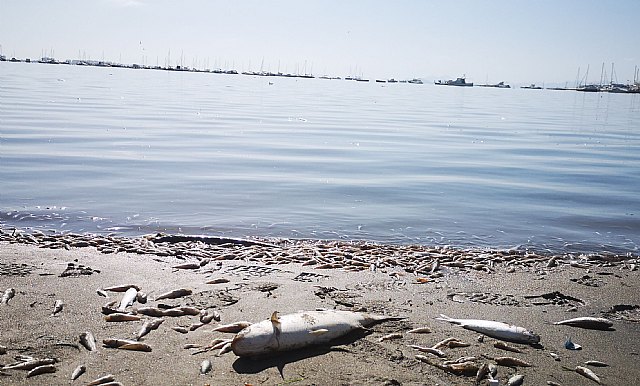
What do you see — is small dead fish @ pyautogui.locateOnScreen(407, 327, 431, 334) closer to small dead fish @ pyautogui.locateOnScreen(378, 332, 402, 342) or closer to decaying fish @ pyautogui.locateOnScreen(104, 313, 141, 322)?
small dead fish @ pyautogui.locateOnScreen(378, 332, 402, 342)

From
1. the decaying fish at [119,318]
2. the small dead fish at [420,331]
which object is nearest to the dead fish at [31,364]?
the decaying fish at [119,318]

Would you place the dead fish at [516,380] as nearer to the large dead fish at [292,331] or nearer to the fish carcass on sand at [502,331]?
the fish carcass on sand at [502,331]

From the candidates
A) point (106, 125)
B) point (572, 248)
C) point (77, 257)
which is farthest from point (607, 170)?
point (106, 125)

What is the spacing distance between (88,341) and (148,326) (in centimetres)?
60

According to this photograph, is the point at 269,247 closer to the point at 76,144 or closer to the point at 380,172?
the point at 380,172

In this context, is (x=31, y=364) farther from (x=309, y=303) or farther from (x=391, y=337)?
(x=391, y=337)

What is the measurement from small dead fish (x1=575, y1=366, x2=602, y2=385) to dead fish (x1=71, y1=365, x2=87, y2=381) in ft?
14.4

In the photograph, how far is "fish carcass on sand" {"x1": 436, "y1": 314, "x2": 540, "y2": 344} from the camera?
18.7ft

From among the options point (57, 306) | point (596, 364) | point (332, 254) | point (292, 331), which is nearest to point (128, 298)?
point (57, 306)

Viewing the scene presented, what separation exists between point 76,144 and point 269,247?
1558 cm

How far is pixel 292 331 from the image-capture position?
16.9 ft

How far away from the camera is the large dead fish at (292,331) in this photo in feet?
16.2

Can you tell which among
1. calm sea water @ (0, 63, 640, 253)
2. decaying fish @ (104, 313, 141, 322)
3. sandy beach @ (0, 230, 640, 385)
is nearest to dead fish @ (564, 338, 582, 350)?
sandy beach @ (0, 230, 640, 385)

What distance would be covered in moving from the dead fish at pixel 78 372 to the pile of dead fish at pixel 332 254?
3408mm
